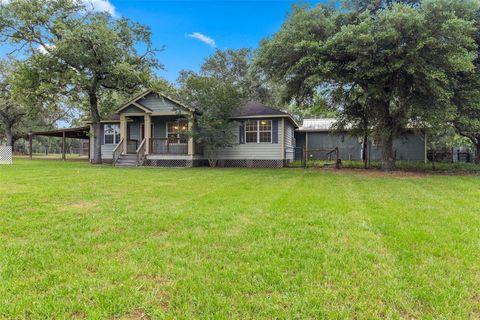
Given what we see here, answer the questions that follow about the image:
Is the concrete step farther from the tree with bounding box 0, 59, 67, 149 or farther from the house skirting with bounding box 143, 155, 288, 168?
the tree with bounding box 0, 59, 67, 149

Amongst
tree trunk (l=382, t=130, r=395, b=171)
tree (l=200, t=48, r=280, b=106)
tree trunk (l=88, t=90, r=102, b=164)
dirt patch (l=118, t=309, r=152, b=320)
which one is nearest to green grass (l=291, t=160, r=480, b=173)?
tree trunk (l=382, t=130, r=395, b=171)

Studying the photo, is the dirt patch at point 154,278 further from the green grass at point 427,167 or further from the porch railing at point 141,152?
the porch railing at point 141,152

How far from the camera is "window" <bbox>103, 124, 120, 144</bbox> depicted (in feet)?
66.9

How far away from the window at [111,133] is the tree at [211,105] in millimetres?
6942

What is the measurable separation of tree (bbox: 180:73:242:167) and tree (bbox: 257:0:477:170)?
2.62 meters

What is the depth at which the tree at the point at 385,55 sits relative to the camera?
10.4 m

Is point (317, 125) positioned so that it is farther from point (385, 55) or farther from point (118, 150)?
point (118, 150)

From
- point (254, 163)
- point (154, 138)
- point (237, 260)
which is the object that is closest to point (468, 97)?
point (254, 163)

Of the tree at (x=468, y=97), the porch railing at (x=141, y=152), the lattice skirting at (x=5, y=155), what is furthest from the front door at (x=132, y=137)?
the tree at (x=468, y=97)

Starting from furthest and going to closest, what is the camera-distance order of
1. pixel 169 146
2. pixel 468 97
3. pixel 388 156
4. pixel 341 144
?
pixel 341 144 → pixel 169 146 → pixel 388 156 → pixel 468 97

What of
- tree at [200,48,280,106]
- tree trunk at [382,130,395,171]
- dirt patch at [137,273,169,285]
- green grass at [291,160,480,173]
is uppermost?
tree at [200,48,280,106]

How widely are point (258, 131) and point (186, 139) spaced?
4.27m

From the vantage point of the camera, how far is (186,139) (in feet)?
55.2

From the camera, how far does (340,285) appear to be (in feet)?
8.41
